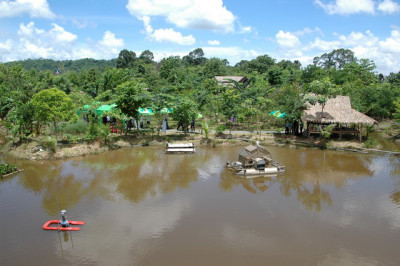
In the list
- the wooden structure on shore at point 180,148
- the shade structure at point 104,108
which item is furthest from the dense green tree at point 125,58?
the wooden structure on shore at point 180,148

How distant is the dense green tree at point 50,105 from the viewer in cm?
1889

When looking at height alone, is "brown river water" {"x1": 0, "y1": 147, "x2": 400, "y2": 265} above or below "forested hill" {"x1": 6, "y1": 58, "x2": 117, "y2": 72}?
below

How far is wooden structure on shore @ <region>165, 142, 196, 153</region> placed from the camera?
2011 cm

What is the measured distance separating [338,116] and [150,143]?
14544 millimetres

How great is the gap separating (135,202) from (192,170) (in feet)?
16.1

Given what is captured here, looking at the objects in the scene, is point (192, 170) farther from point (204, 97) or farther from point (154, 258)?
point (204, 97)

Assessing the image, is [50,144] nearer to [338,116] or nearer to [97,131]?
[97,131]

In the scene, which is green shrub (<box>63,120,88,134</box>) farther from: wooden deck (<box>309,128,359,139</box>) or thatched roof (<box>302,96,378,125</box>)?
wooden deck (<box>309,128,359,139</box>)

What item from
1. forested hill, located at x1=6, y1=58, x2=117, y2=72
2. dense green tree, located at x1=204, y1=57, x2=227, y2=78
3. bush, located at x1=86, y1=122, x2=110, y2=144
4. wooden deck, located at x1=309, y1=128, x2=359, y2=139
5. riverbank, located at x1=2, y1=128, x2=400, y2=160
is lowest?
riverbank, located at x1=2, y1=128, x2=400, y2=160

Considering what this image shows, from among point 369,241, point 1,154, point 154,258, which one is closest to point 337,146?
point 369,241

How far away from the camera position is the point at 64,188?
13.9 metres

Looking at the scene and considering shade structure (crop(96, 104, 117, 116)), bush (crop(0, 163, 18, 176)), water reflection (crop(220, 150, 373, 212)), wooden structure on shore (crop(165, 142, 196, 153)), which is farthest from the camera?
shade structure (crop(96, 104, 117, 116))

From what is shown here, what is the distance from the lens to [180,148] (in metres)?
20.3

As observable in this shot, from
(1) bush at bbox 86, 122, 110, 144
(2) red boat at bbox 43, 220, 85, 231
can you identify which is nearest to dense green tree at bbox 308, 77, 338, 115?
(1) bush at bbox 86, 122, 110, 144
